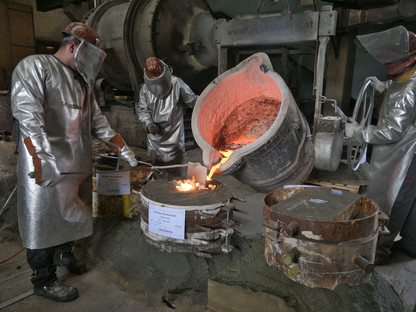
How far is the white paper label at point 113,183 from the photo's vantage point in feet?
8.66

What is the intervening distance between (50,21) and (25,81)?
798 cm

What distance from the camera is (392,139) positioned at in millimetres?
2145

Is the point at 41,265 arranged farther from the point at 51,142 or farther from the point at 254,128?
the point at 254,128

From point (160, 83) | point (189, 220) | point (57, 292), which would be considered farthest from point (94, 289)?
point (160, 83)

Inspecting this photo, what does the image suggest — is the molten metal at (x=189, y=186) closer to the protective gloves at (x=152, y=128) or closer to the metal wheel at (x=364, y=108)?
the protective gloves at (x=152, y=128)

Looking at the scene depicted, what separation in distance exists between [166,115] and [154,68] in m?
0.48

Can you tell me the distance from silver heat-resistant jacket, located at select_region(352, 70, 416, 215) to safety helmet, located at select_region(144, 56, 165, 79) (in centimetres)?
166

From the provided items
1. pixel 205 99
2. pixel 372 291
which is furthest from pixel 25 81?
pixel 372 291

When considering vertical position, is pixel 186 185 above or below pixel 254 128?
below

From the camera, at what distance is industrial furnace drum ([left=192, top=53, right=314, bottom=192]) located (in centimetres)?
223

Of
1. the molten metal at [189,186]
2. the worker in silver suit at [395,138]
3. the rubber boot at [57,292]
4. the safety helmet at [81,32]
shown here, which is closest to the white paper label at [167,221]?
the molten metal at [189,186]

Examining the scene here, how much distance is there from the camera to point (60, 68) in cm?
196

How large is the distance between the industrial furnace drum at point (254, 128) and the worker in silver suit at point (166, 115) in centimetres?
55

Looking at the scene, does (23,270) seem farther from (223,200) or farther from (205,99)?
(205,99)
